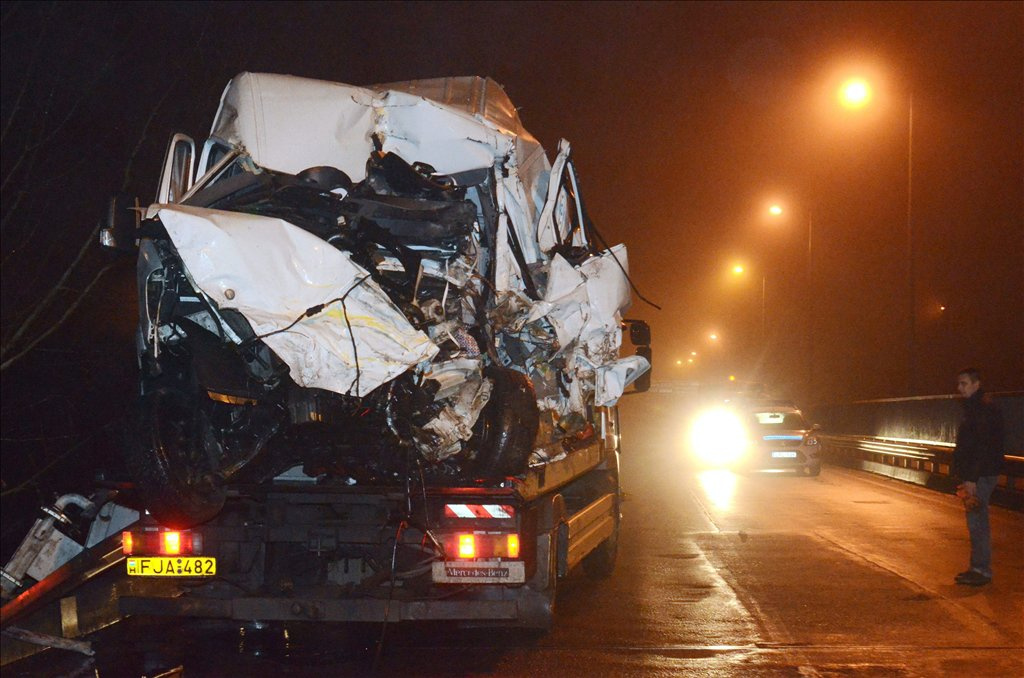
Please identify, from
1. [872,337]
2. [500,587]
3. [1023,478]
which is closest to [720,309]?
[872,337]

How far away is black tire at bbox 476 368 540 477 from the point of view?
636 cm

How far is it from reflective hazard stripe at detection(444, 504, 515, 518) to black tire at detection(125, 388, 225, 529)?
1.41 m

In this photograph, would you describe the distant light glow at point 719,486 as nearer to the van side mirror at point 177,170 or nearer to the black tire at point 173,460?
the van side mirror at point 177,170

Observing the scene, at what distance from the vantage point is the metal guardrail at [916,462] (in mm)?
15672

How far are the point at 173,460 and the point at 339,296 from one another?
4.58ft

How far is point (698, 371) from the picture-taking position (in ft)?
276

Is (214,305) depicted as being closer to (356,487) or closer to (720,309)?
(356,487)

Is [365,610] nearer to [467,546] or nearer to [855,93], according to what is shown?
[467,546]

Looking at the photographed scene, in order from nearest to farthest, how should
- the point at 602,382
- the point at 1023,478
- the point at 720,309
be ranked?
the point at 602,382 → the point at 1023,478 → the point at 720,309

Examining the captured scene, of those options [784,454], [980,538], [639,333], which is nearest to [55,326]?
[639,333]

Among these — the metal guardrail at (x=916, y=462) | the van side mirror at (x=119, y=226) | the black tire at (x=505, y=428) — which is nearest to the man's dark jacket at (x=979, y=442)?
the black tire at (x=505, y=428)

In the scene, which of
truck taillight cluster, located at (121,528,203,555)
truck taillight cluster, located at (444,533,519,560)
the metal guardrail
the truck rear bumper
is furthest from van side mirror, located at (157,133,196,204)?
the metal guardrail

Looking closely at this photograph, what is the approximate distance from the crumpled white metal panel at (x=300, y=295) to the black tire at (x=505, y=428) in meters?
0.76

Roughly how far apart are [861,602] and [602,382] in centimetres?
285
